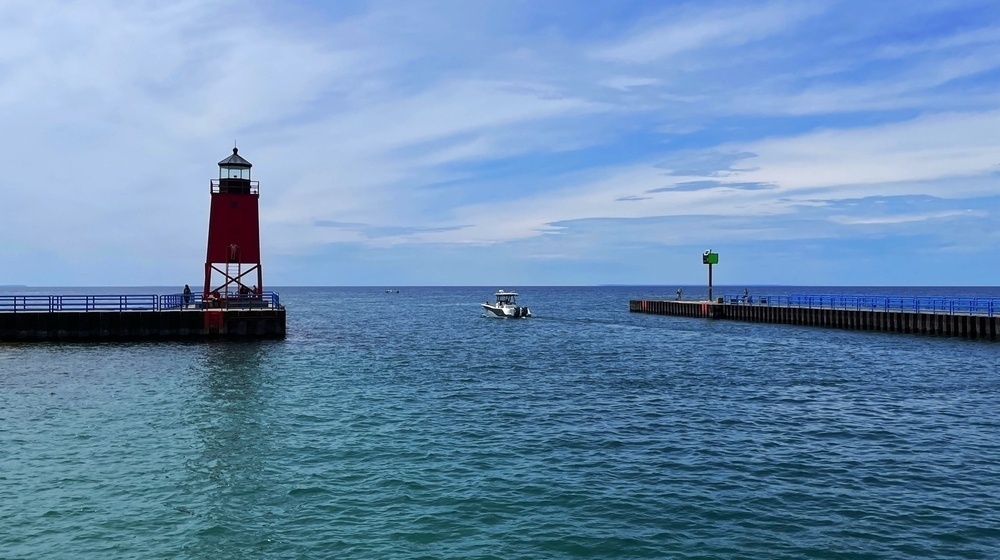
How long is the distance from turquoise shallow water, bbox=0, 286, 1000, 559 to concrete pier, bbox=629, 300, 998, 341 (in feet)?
67.2

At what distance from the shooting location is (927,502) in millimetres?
13820

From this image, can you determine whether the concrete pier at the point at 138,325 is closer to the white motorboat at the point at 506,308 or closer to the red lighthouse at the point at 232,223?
the red lighthouse at the point at 232,223

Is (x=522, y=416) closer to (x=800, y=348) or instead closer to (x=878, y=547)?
(x=878, y=547)

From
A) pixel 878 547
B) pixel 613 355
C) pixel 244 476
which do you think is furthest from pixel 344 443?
pixel 613 355

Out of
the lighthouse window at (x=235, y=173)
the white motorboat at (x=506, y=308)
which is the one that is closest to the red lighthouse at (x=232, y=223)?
the lighthouse window at (x=235, y=173)

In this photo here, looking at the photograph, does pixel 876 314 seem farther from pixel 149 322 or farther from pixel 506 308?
pixel 149 322

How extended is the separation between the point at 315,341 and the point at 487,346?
1214 cm

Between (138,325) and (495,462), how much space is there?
3676cm

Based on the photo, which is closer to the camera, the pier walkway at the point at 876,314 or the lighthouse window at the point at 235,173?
the lighthouse window at the point at 235,173

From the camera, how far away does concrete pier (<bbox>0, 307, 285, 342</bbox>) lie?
144 ft

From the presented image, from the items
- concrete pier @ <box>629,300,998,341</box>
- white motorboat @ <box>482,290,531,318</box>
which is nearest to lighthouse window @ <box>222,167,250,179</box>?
white motorboat @ <box>482,290,531,318</box>

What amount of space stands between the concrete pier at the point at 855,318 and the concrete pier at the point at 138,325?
153 ft

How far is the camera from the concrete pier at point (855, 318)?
5025 cm

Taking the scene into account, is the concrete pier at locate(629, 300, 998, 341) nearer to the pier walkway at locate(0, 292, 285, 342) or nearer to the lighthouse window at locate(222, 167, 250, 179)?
the pier walkway at locate(0, 292, 285, 342)
